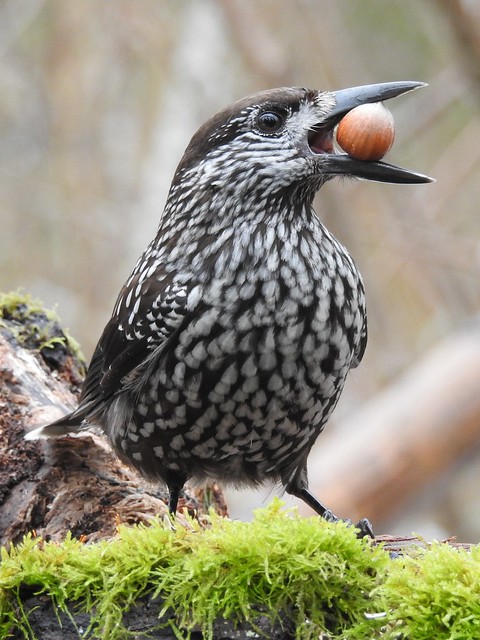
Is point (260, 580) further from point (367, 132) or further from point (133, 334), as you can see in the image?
point (367, 132)

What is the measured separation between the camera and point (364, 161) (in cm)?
355

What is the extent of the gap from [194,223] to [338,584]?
1644mm

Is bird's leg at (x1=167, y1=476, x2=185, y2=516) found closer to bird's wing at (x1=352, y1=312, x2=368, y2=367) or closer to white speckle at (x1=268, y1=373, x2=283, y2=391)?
white speckle at (x1=268, y1=373, x2=283, y2=391)

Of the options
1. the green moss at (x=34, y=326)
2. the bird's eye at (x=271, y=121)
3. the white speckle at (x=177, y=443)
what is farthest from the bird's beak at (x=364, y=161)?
the green moss at (x=34, y=326)

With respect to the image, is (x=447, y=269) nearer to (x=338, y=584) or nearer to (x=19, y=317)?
(x=19, y=317)

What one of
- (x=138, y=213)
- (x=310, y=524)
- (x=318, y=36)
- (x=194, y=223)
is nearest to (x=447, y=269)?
(x=318, y=36)

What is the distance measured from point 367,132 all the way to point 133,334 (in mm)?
1194

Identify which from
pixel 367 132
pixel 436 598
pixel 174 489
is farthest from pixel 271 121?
pixel 436 598

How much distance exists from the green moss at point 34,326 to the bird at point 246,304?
0.97m

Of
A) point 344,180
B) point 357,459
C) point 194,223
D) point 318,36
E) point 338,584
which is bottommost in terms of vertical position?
point 357,459

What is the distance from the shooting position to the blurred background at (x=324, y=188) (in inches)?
265

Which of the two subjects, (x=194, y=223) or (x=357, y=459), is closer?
(x=194, y=223)

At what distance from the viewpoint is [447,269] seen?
8562mm

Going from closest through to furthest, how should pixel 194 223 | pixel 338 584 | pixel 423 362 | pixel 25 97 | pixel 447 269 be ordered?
pixel 338 584 < pixel 194 223 < pixel 423 362 < pixel 447 269 < pixel 25 97
